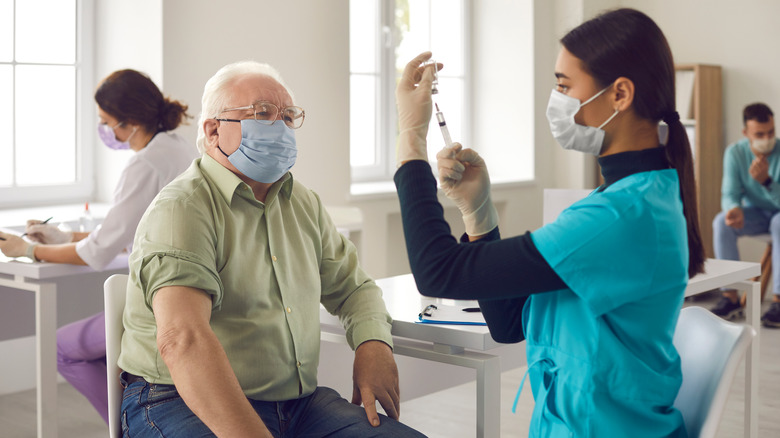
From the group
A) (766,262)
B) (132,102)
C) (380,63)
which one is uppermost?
(380,63)

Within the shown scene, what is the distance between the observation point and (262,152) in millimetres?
1716

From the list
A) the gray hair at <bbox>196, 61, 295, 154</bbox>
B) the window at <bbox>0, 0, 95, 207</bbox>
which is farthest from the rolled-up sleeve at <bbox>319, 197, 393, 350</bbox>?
the window at <bbox>0, 0, 95, 207</bbox>

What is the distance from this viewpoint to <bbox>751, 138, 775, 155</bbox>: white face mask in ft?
16.6

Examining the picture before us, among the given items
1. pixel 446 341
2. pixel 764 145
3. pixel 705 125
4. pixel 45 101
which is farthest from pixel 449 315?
pixel 705 125

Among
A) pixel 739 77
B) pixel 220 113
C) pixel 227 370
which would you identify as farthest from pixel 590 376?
pixel 739 77

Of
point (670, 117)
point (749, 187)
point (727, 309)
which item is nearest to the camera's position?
point (670, 117)

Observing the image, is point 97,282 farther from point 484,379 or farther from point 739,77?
point 739,77

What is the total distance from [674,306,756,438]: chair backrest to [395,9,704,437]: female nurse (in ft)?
0.17

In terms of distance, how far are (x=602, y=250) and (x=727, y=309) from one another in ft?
13.8

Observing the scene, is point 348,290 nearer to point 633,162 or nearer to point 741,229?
point 633,162

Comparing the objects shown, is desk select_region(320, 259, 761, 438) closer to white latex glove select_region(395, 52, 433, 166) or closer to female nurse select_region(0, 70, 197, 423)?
white latex glove select_region(395, 52, 433, 166)

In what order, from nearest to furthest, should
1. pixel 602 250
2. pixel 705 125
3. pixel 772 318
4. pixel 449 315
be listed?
pixel 602 250, pixel 449 315, pixel 772 318, pixel 705 125

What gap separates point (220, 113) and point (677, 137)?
90 centimetres

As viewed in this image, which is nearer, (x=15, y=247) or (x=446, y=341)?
(x=446, y=341)
